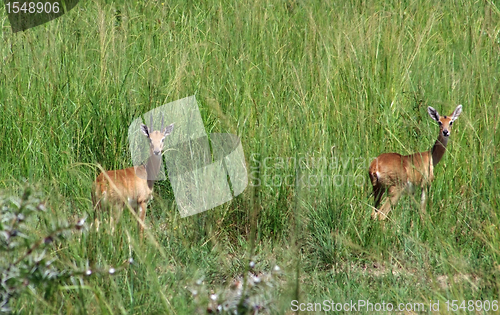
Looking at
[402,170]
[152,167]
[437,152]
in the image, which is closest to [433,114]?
[437,152]

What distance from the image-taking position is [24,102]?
456cm

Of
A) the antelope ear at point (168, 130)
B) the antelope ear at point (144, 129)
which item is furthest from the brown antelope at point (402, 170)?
the antelope ear at point (144, 129)

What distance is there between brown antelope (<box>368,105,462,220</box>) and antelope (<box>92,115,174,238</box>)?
1569mm

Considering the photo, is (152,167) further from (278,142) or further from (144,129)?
(278,142)

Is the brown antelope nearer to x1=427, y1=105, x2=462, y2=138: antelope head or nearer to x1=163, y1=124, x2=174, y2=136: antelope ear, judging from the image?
x1=427, y1=105, x2=462, y2=138: antelope head

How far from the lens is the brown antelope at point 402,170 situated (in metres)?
4.07

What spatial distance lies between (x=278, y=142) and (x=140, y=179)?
3.38 feet

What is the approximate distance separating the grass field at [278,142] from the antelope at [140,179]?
0.37 ft

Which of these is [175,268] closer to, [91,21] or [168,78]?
[168,78]

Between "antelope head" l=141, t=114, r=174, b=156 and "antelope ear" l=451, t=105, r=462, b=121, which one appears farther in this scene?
"antelope head" l=141, t=114, r=174, b=156

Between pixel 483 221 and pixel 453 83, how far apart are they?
1597 mm

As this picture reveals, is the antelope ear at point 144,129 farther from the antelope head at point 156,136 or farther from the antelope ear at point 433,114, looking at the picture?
the antelope ear at point 433,114

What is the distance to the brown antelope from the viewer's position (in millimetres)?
4070

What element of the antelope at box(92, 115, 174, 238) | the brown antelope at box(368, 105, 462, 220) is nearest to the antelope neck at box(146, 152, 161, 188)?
the antelope at box(92, 115, 174, 238)
